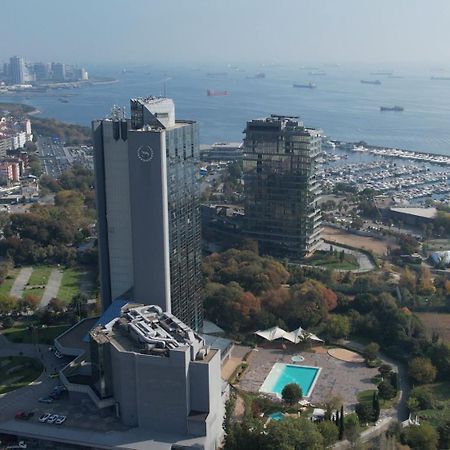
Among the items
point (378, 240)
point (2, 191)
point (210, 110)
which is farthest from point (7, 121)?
point (378, 240)

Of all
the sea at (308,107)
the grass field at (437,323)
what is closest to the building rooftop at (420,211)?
the grass field at (437,323)

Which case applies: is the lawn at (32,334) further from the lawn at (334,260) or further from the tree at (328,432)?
the lawn at (334,260)

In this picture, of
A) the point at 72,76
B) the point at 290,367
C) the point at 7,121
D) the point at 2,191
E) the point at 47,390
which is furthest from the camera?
the point at 72,76

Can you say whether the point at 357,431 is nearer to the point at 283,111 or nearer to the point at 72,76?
the point at 283,111

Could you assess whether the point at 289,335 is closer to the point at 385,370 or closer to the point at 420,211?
the point at 385,370

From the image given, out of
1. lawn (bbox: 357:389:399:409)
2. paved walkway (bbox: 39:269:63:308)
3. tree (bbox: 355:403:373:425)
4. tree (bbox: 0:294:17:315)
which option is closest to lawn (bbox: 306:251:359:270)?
paved walkway (bbox: 39:269:63:308)

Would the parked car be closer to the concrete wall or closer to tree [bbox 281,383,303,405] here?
the concrete wall

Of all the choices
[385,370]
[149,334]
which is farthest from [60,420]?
[385,370]
